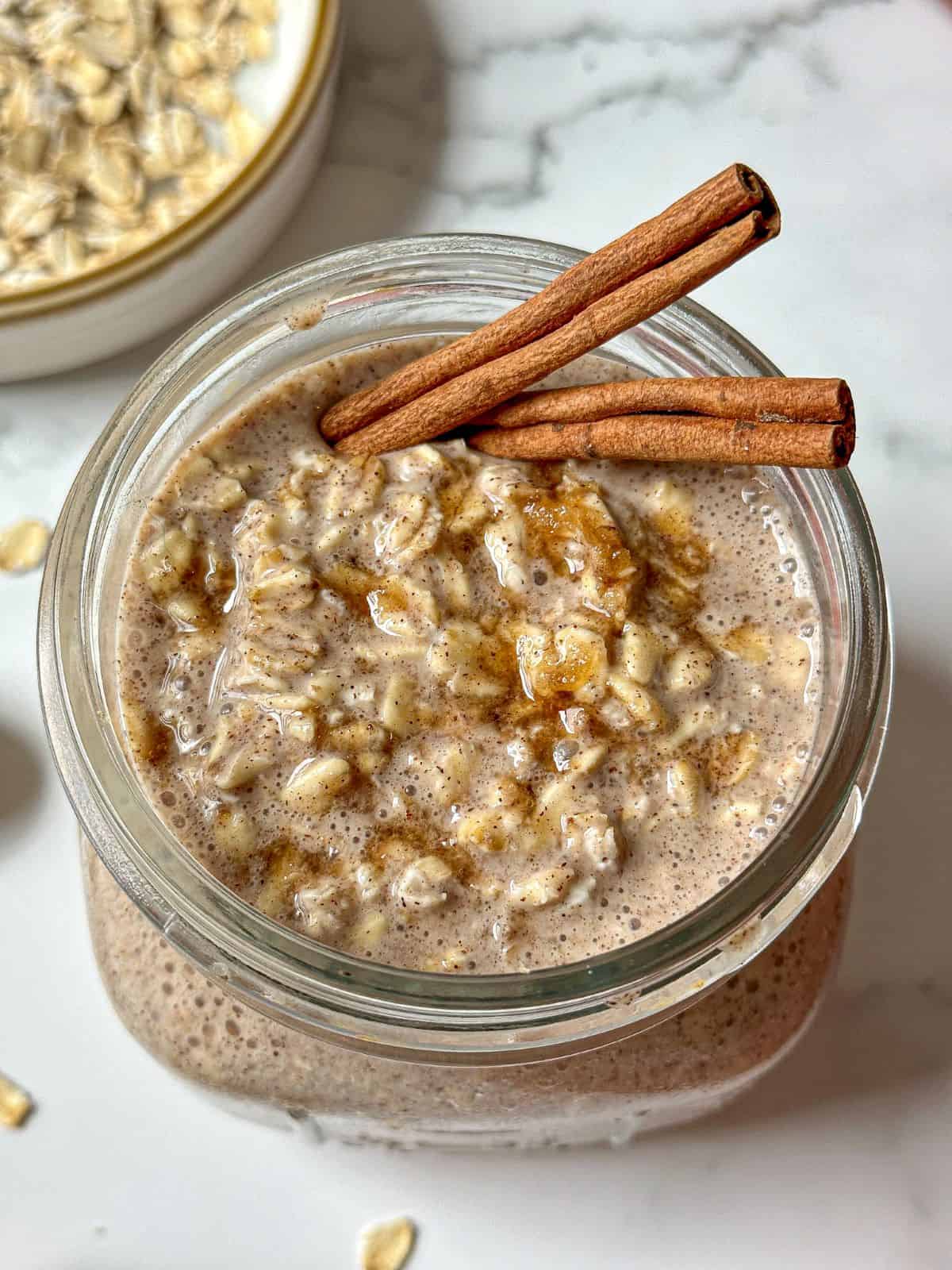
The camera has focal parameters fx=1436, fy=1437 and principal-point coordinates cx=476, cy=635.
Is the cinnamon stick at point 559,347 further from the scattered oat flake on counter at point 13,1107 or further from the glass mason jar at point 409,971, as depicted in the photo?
the scattered oat flake on counter at point 13,1107

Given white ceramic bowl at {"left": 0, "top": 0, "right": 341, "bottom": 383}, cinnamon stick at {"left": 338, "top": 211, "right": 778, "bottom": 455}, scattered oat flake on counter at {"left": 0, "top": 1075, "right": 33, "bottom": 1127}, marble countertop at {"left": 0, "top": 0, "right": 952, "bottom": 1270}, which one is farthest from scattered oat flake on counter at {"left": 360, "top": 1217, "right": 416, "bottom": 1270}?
white ceramic bowl at {"left": 0, "top": 0, "right": 341, "bottom": 383}

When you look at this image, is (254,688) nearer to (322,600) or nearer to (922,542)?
Answer: (322,600)

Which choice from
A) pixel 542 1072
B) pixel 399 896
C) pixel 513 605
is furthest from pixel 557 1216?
pixel 513 605

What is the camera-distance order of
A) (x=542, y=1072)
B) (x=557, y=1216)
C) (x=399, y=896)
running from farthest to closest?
(x=557, y=1216)
(x=542, y=1072)
(x=399, y=896)

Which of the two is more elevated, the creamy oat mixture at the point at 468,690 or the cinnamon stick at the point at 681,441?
the cinnamon stick at the point at 681,441

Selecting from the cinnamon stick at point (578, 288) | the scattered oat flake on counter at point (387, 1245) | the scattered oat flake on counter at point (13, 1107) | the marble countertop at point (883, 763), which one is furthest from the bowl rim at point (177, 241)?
the scattered oat flake on counter at point (387, 1245)

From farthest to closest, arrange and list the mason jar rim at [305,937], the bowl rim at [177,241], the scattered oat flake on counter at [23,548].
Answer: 1. the scattered oat flake on counter at [23,548]
2. the bowl rim at [177,241]
3. the mason jar rim at [305,937]

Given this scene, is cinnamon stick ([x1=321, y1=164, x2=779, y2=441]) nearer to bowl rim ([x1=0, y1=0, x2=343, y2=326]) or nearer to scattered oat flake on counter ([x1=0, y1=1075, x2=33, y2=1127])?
bowl rim ([x1=0, y1=0, x2=343, y2=326])
